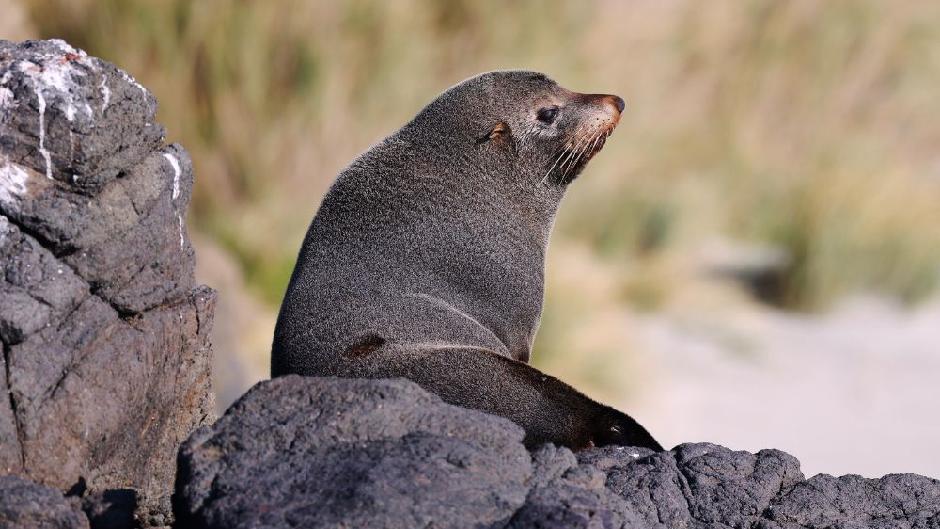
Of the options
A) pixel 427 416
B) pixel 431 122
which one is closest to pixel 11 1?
pixel 431 122

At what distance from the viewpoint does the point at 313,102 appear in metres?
9.53

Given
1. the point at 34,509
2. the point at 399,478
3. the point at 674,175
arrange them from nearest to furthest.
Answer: the point at 399,478
the point at 34,509
the point at 674,175

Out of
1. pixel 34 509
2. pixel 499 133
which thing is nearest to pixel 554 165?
pixel 499 133

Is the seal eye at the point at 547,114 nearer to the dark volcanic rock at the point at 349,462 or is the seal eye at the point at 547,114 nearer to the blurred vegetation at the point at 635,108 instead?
the dark volcanic rock at the point at 349,462

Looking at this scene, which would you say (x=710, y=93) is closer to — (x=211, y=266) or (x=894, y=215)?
(x=894, y=215)

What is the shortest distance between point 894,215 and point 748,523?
28.4 ft

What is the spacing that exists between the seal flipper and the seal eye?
155 cm

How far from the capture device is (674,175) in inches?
476

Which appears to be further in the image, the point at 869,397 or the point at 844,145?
the point at 844,145

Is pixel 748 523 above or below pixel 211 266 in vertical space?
below

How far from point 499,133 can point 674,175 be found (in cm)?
710

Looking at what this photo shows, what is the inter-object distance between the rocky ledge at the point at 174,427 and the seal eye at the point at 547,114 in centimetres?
184

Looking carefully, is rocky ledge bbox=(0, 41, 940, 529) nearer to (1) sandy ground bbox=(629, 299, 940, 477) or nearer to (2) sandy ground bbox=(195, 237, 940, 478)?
(2) sandy ground bbox=(195, 237, 940, 478)

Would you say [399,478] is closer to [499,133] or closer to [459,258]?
[459,258]
